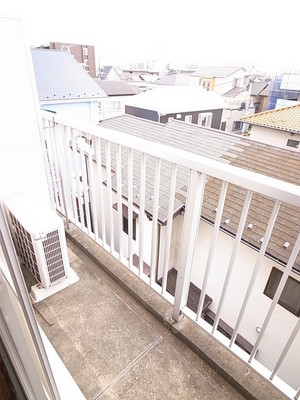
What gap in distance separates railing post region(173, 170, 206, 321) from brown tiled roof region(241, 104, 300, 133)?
896 centimetres

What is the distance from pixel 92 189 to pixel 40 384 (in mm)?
1178

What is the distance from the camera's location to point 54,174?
206 centimetres

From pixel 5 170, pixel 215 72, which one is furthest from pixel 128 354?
pixel 215 72

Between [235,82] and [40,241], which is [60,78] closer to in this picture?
[40,241]

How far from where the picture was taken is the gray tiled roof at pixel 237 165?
3.82m

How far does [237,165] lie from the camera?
5.26 metres

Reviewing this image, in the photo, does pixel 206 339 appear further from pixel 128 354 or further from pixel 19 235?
pixel 19 235

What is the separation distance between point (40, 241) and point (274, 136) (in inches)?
384

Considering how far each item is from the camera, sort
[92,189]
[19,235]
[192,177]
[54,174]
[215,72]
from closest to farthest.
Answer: [192,177] < [19,235] < [92,189] < [54,174] < [215,72]

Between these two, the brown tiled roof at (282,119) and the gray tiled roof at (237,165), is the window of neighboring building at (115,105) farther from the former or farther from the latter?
the brown tiled roof at (282,119)

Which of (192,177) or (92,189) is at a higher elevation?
(192,177)

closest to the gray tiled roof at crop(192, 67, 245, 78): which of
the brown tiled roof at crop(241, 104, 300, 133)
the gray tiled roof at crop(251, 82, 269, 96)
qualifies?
the gray tiled roof at crop(251, 82, 269, 96)

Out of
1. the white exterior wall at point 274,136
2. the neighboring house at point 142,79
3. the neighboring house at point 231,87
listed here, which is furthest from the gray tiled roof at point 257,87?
the white exterior wall at point 274,136

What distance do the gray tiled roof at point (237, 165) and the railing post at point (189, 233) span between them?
2441 millimetres
